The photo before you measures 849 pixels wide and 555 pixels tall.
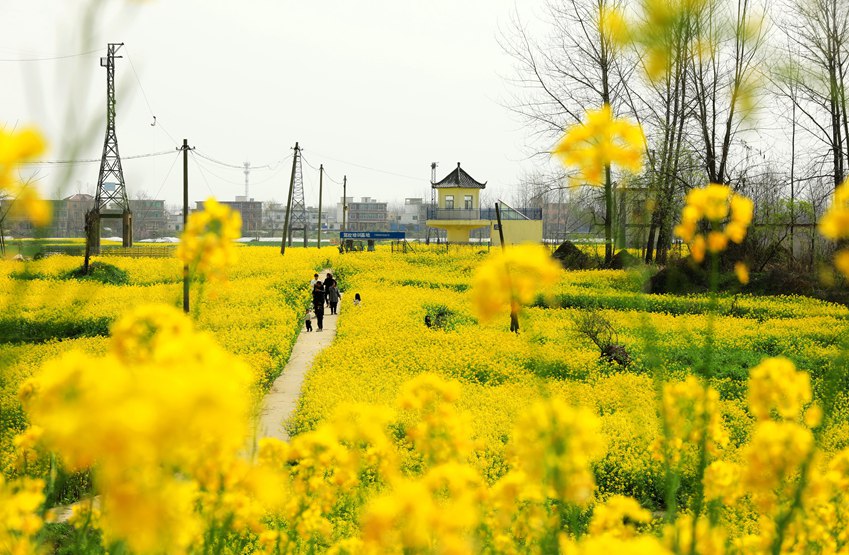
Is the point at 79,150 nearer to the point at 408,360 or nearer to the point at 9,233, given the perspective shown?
the point at 9,233

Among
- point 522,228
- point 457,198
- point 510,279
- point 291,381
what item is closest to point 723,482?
point 510,279

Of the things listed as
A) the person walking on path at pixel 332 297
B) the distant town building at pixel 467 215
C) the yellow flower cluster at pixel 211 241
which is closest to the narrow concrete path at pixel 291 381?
the person walking on path at pixel 332 297

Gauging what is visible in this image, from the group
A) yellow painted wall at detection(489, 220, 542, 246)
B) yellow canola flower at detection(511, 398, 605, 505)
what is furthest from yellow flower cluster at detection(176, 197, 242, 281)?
yellow painted wall at detection(489, 220, 542, 246)

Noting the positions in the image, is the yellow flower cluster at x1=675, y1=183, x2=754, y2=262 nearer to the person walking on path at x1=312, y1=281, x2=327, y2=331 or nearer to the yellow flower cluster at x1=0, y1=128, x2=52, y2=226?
the yellow flower cluster at x1=0, y1=128, x2=52, y2=226

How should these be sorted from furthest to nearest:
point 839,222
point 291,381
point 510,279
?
1. point 291,381
2. point 839,222
3. point 510,279

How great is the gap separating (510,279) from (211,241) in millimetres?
797

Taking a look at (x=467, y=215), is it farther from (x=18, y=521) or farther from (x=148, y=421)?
(x=148, y=421)

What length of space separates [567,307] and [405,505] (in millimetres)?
20686

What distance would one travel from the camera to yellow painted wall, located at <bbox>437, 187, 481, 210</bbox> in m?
50.1

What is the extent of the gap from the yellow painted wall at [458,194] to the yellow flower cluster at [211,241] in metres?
48.4

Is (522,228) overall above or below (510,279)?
above

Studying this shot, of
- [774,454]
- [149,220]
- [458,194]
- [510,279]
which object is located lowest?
[774,454]

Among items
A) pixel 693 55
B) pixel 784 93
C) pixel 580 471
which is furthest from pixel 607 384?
pixel 784 93

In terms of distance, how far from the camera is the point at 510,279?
159 cm
